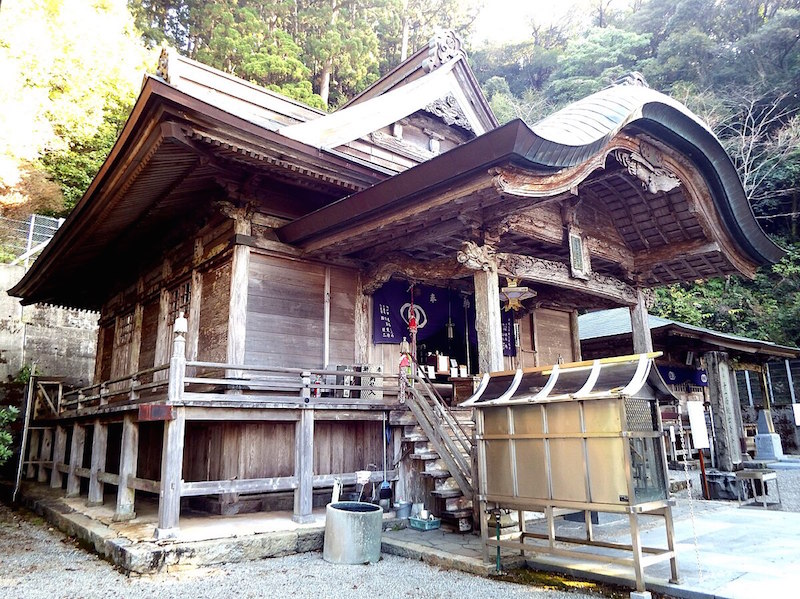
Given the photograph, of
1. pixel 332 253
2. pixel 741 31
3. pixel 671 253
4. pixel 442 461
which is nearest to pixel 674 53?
pixel 741 31

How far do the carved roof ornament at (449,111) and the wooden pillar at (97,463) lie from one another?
28.4 feet

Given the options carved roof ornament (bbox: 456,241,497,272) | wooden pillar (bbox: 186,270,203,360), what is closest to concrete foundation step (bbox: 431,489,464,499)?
carved roof ornament (bbox: 456,241,497,272)

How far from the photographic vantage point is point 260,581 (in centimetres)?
546

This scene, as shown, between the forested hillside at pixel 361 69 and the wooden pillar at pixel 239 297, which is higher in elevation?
the forested hillside at pixel 361 69

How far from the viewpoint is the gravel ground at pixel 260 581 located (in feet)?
16.5

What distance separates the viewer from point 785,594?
13.9 feet

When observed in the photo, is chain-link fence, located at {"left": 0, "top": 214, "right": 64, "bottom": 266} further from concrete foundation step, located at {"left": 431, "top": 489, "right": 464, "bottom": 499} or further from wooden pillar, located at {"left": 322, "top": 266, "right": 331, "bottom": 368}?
concrete foundation step, located at {"left": 431, "top": 489, "right": 464, "bottom": 499}

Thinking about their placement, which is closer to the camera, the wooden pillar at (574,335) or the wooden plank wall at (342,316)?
the wooden plank wall at (342,316)

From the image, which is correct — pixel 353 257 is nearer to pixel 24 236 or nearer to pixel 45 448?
pixel 45 448

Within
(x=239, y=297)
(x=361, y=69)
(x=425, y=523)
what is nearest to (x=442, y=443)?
(x=425, y=523)

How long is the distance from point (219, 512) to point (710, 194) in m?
8.34

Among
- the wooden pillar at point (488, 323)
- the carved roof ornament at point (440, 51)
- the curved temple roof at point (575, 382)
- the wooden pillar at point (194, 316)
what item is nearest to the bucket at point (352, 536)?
the curved temple roof at point (575, 382)

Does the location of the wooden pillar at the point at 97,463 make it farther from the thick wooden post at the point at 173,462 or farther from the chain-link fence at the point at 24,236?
the chain-link fence at the point at 24,236

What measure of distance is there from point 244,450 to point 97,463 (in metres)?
3.18
